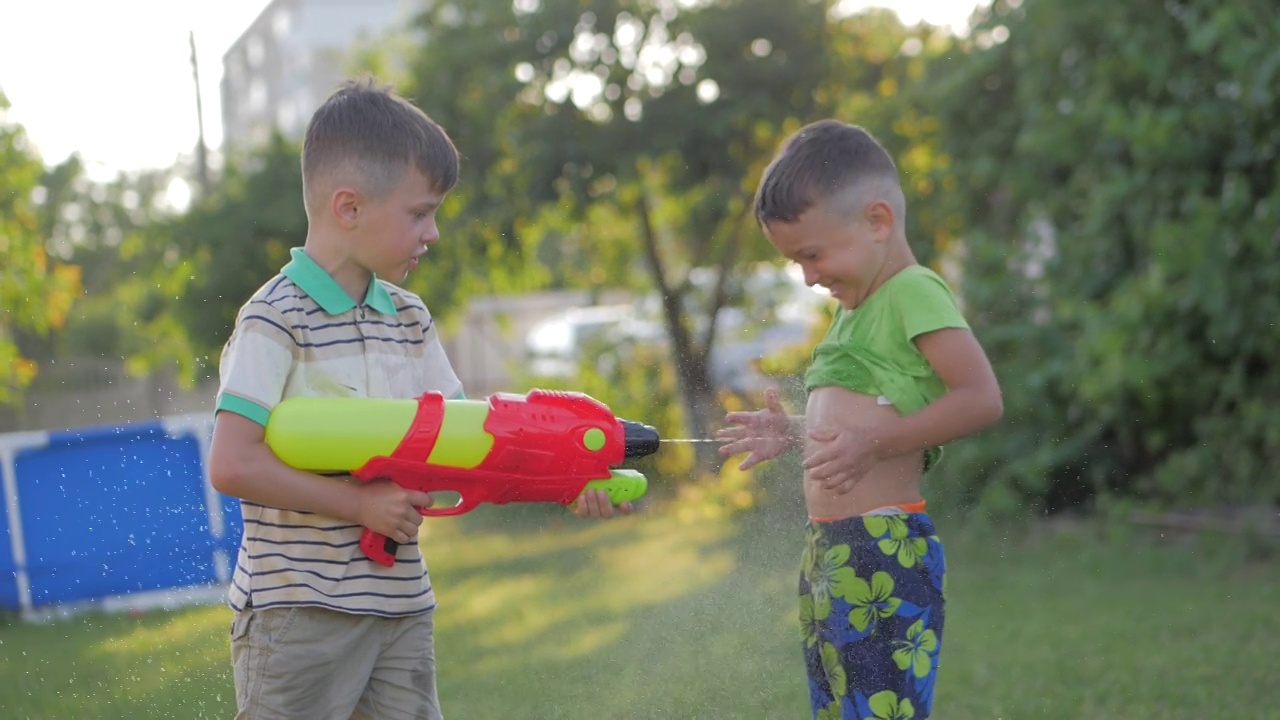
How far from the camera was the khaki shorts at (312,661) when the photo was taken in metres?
2.31

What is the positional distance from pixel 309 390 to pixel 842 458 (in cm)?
91

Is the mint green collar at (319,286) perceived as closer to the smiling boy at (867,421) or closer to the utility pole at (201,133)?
the smiling boy at (867,421)

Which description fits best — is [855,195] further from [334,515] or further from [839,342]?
[334,515]

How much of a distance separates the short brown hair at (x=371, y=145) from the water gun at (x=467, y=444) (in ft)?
1.35

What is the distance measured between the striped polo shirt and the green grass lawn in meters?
0.61

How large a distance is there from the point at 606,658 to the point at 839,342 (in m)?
1.04

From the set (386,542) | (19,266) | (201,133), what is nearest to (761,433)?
(386,542)

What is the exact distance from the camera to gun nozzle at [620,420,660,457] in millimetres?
2455

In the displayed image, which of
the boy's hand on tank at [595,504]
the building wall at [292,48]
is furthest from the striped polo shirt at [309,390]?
the building wall at [292,48]

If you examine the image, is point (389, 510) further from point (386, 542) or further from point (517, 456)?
point (517, 456)

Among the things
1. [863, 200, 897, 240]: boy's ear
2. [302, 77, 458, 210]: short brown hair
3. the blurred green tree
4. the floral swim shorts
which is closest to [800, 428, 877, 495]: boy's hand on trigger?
the floral swim shorts

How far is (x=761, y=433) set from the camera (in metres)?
2.63

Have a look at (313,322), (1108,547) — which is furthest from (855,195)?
(1108,547)

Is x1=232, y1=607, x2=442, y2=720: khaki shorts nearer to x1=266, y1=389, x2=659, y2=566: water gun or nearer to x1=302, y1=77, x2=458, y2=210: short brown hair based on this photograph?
x1=266, y1=389, x2=659, y2=566: water gun
